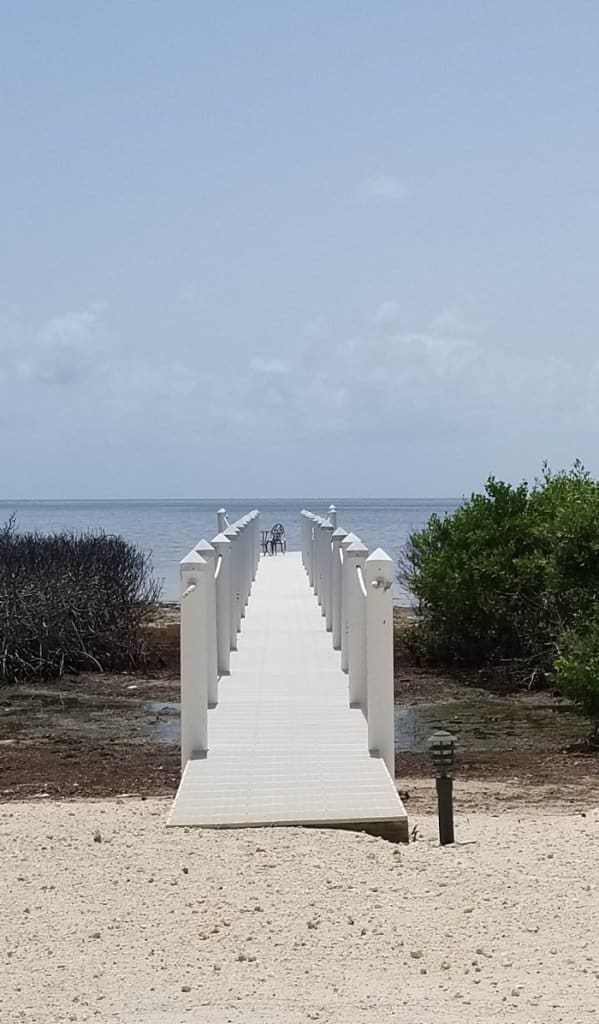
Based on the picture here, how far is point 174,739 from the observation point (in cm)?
1366

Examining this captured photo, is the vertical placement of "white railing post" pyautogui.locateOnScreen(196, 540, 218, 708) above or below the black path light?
above

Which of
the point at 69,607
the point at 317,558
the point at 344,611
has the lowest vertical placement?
the point at 69,607

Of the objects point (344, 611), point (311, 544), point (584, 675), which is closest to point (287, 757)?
point (344, 611)

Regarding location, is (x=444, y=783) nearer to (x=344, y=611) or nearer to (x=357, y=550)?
(x=357, y=550)

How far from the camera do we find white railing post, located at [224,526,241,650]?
14.2 metres

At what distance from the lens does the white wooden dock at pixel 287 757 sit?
7.38 meters

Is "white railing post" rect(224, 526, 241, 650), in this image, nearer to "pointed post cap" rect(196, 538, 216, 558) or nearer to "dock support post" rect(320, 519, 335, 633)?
"dock support post" rect(320, 519, 335, 633)

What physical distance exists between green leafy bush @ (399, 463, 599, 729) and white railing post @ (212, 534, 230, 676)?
5.10 meters

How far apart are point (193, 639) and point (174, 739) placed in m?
5.45

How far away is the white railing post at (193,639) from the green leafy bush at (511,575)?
27.9ft

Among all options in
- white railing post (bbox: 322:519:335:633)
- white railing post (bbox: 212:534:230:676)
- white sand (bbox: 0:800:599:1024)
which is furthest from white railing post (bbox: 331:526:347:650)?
white sand (bbox: 0:800:599:1024)

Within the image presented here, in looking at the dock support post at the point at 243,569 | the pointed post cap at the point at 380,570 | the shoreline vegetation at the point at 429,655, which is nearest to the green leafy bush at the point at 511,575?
the shoreline vegetation at the point at 429,655

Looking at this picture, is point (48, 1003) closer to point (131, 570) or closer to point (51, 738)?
point (51, 738)

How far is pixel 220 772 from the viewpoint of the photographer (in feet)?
27.1
